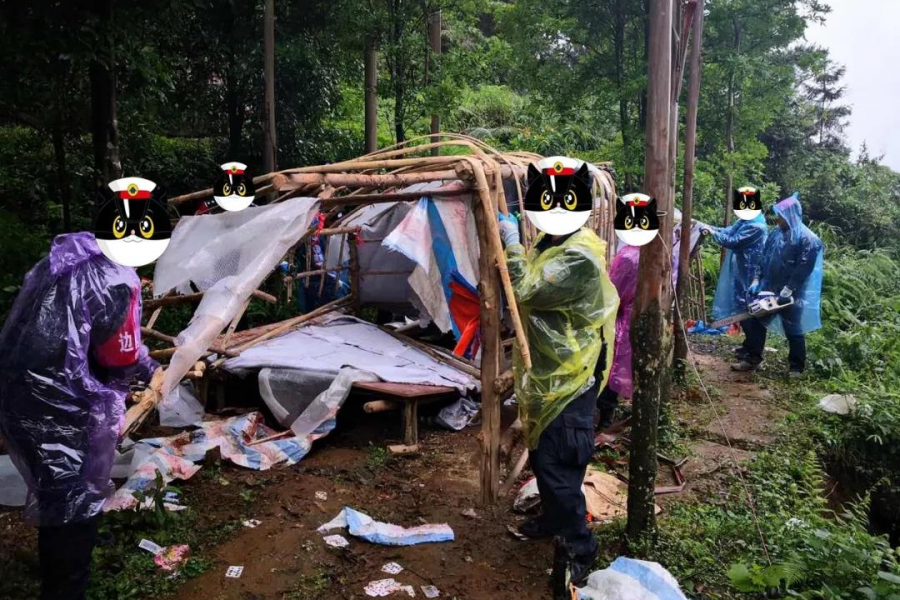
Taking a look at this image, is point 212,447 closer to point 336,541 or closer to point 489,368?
point 336,541

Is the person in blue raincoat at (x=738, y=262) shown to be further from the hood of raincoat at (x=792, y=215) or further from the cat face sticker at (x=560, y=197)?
the cat face sticker at (x=560, y=197)

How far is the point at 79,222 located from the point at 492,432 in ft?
25.7

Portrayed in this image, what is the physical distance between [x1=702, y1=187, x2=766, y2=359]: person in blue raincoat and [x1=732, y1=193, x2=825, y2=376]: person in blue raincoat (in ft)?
0.94

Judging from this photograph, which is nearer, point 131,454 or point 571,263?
point 571,263

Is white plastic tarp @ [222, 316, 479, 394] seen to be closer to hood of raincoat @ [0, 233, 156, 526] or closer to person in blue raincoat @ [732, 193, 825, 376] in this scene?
hood of raincoat @ [0, 233, 156, 526]

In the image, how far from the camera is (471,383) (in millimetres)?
5902

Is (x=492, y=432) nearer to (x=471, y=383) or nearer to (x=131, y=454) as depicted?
(x=471, y=383)

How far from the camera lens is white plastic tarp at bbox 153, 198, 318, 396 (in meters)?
3.21

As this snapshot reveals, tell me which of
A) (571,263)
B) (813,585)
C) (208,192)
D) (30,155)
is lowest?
(813,585)

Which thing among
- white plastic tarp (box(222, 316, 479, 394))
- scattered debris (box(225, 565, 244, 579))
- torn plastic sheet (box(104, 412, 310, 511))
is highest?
white plastic tarp (box(222, 316, 479, 394))

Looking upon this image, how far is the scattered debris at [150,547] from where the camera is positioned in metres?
3.59

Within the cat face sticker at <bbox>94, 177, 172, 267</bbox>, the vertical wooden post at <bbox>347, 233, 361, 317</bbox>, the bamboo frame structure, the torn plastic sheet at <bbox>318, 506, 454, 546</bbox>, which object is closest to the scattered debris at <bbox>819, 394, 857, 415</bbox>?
the bamboo frame structure

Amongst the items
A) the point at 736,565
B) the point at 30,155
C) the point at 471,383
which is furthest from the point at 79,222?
the point at 736,565

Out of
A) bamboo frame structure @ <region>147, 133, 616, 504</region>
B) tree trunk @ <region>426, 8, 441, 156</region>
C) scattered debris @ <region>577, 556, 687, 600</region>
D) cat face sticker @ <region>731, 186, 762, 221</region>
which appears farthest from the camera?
tree trunk @ <region>426, 8, 441, 156</region>
